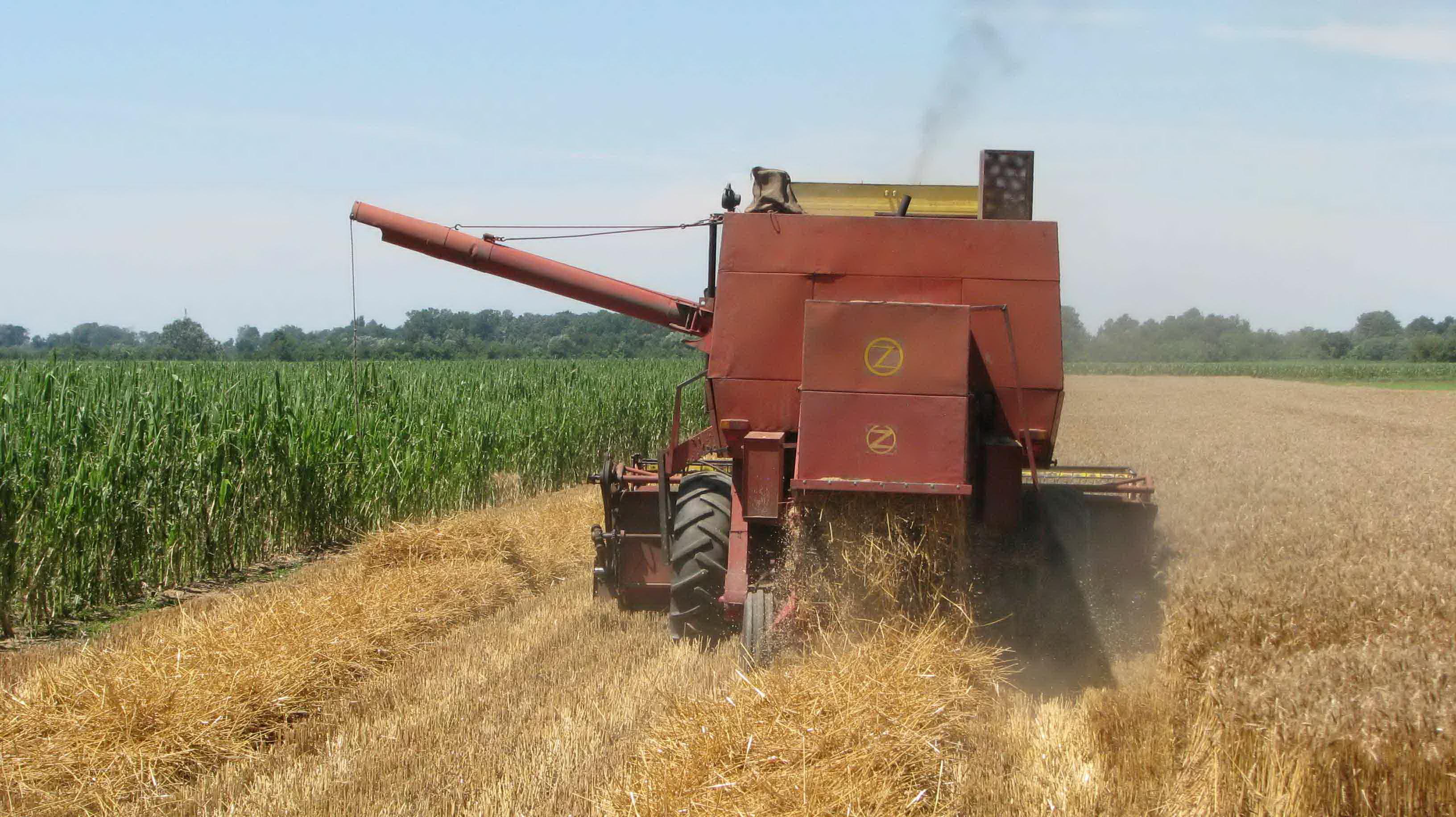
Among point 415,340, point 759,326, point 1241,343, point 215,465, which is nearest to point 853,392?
point 759,326

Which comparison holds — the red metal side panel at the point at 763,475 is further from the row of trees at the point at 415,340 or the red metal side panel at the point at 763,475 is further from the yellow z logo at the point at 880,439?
the row of trees at the point at 415,340

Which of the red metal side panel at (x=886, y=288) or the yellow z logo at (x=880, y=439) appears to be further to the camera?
the red metal side panel at (x=886, y=288)

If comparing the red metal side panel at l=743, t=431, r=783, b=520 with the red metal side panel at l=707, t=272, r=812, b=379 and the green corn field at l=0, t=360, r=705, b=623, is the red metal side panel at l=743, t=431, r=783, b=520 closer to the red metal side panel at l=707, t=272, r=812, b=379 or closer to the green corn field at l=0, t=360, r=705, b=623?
the red metal side panel at l=707, t=272, r=812, b=379

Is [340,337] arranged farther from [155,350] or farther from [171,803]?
[171,803]

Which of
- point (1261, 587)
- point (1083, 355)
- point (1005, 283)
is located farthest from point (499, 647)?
point (1083, 355)

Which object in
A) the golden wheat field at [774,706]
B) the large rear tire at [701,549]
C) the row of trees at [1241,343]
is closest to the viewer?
the golden wheat field at [774,706]

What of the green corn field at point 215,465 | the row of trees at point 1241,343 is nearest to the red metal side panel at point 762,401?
the green corn field at point 215,465

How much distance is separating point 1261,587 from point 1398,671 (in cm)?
153

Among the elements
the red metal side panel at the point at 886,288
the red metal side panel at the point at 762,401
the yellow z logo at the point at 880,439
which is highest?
the red metal side panel at the point at 886,288

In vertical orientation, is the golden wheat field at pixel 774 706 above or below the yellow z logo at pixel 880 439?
below

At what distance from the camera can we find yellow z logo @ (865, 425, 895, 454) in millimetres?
5488

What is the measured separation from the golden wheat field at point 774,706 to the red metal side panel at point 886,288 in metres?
1.21

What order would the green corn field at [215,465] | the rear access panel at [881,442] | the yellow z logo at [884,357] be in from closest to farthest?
the rear access panel at [881,442] < the yellow z logo at [884,357] < the green corn field at [215,465]

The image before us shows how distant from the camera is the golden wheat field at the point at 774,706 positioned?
4.07 m
